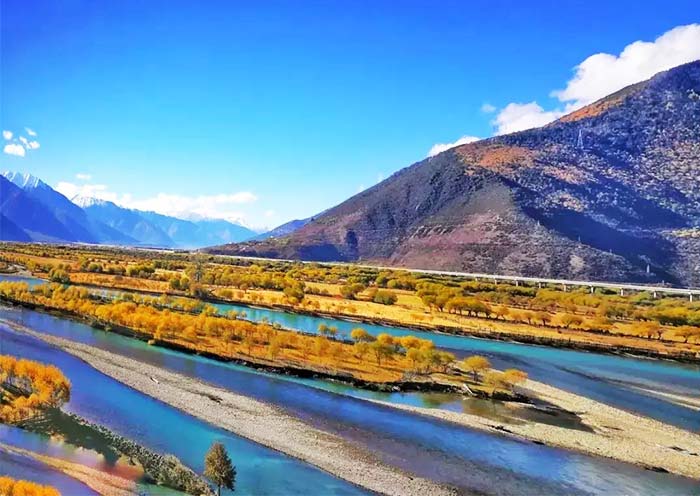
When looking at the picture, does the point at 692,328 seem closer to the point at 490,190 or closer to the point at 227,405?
the point at 227,405

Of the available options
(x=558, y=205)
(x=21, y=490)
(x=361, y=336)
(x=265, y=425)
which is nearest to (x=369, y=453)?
(x=265, y=425)

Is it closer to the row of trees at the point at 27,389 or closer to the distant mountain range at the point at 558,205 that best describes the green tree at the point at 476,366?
the row of trees at the point at 27,389

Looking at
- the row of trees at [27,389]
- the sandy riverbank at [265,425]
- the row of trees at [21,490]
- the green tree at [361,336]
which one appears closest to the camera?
the row of trees at [21,490]

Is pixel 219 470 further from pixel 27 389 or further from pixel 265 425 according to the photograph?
pixel 27 389

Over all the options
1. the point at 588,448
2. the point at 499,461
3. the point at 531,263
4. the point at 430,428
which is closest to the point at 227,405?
the point at 430,428

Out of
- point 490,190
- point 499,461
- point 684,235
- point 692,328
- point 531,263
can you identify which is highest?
point 490,190

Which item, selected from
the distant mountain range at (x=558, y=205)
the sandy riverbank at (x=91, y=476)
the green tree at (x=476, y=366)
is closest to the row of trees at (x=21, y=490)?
the sandy riverbank at (x=91, y=476)

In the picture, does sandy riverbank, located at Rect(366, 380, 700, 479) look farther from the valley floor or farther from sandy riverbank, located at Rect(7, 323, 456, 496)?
sandy riverbank, located at Rect(7, 323, 456, 496)
